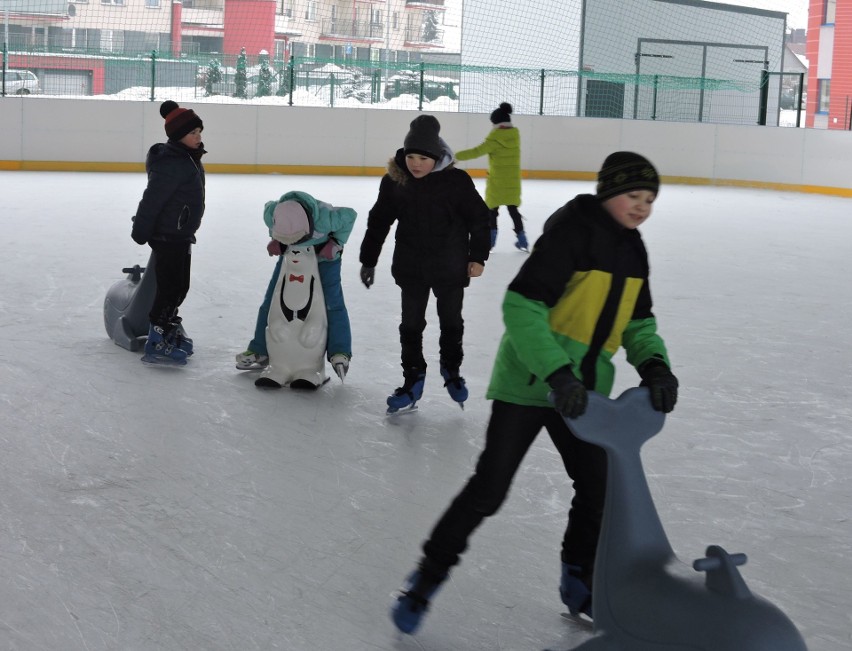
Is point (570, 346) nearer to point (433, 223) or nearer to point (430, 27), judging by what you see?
point (433, 223)

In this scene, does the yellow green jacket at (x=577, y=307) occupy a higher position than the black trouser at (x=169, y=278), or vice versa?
the yellow green jacket at (x=577, y=307)

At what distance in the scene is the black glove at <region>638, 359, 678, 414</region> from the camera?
1.89 m

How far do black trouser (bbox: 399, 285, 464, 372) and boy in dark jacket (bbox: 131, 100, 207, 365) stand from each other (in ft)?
3.49

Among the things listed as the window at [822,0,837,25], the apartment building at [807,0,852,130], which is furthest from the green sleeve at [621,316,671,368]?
the window at [822,0,837,25]

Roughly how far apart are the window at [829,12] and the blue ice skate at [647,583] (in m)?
23.5

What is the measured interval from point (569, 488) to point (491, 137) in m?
5.34

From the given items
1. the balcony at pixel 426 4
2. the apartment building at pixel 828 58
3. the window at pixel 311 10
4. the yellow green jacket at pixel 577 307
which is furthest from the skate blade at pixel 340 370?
the apartment building at pixel 828 58

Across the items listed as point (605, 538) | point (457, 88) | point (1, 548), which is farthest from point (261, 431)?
point (457, 88)

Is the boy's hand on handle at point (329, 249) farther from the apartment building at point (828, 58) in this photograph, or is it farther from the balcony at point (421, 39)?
the apartment building at point (828, 58)

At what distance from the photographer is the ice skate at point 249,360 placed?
4.34 metres

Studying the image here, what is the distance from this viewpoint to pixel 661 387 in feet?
6.25

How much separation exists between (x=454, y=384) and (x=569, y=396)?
6.79ft

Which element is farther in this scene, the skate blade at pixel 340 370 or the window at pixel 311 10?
the window at pixel 311 10

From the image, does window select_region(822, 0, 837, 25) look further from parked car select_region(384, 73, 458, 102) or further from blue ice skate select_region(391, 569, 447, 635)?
blue ice skate select_region(391, 569, 447, 635)
